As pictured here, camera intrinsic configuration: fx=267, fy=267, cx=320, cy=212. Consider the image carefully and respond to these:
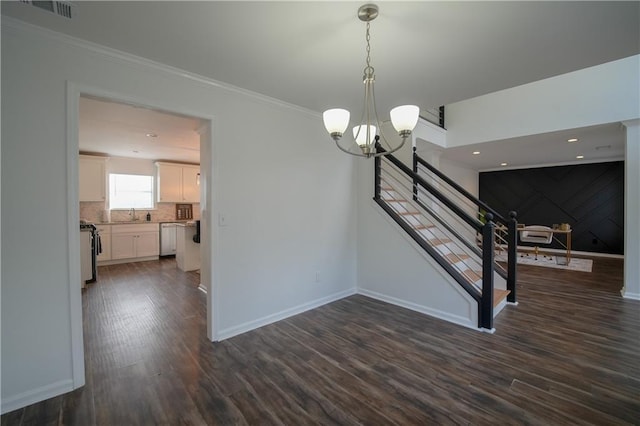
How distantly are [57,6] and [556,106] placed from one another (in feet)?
19.7

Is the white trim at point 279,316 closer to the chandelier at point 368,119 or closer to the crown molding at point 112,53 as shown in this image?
the chandelier at point 368,119

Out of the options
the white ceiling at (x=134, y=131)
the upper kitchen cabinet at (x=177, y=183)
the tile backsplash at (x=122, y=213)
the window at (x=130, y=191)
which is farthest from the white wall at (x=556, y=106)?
the window at (x=130, y=191)

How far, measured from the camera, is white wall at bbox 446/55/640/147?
12.4 ft

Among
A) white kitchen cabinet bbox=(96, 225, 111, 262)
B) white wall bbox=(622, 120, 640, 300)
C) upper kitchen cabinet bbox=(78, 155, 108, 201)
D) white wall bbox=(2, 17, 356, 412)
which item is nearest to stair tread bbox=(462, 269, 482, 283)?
white wall bbox=(2, 17, 356, 412)

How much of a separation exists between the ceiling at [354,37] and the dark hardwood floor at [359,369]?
2556 mm

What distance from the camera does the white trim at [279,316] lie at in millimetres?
2759

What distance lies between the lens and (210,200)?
8.64ft

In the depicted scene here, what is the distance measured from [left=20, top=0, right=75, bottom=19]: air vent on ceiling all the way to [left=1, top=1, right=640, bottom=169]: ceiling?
5cm

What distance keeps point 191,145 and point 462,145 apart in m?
5.37

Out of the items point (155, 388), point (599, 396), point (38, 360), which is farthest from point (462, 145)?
point (38, 360)

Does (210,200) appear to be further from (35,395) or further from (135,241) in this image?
(135,241)

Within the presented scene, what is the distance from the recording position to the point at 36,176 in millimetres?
1854

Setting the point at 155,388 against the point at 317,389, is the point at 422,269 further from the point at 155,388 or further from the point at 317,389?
the point at 155,388

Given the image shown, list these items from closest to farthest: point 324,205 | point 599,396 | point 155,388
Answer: point 599,396 < point 155,388 < point 324,205
